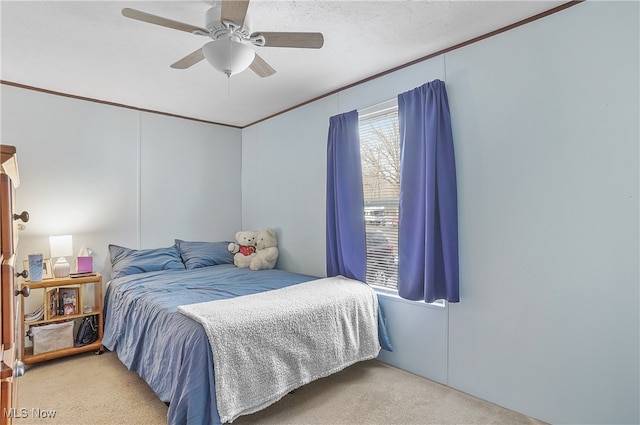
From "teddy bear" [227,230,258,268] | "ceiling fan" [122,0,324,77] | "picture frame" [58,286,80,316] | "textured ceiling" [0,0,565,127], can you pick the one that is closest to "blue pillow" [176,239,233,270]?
"teddy bear" [227,230,258,268]

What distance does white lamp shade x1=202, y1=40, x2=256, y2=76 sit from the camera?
1.81m

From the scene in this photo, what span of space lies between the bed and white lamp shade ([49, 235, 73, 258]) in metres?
0.46

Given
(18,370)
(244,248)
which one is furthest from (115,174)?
(18,370)

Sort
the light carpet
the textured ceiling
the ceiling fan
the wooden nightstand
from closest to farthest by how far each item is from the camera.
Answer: the ceiling fan → the textured ceiling → the light carpet → the wooden nightstand

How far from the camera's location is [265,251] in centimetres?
378

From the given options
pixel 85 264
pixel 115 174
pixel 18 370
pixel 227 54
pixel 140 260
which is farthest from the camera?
pixel 115 174

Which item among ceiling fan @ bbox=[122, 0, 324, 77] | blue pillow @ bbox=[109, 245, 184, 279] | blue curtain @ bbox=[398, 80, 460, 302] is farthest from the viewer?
blue pillow @ bbox=[109, 245, 184, 279]

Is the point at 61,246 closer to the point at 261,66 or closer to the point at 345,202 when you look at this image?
the point at 261,66

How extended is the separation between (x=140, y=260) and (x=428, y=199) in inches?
112

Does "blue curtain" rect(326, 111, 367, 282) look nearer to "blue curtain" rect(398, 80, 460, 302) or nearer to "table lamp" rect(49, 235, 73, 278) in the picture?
"blue curtain" rect(398, 80, 460, 302)

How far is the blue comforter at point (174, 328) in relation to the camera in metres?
1.73

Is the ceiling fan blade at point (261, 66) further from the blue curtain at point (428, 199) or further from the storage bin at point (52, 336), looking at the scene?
the storage bin at point (52, 336)

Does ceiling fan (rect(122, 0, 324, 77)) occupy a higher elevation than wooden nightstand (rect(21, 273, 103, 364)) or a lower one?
higher

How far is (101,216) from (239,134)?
1945 mm
